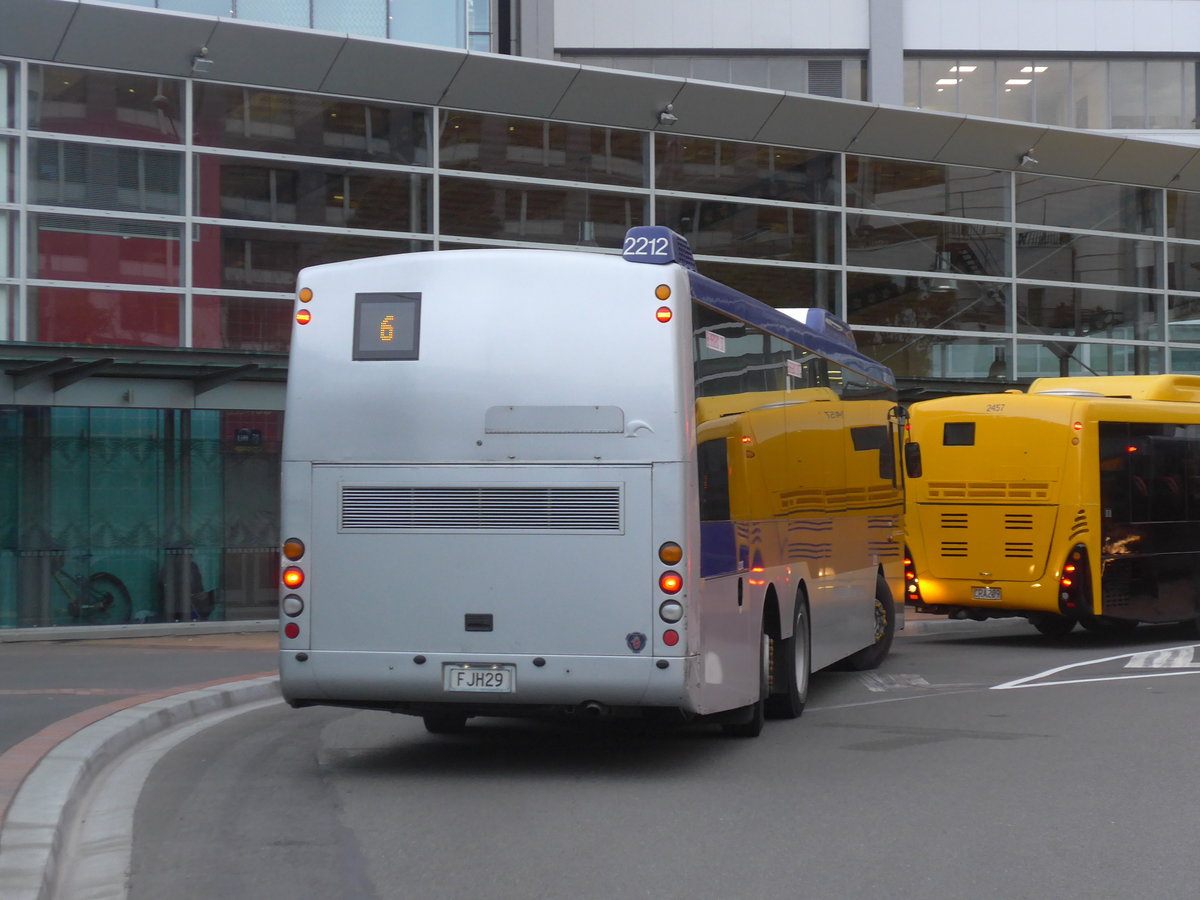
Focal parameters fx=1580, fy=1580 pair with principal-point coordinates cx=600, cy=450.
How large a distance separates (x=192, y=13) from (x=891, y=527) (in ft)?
41.3

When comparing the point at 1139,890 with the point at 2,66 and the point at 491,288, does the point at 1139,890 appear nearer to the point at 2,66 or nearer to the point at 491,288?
the point at 491,288

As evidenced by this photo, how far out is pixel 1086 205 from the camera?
100ft

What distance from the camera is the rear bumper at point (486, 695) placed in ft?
29.7

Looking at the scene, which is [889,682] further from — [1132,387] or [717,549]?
[1132,387]

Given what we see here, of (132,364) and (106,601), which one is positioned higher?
(132,364)

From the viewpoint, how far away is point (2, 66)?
70.9 feet

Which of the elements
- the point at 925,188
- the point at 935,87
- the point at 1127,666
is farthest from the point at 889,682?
the point at 935,87

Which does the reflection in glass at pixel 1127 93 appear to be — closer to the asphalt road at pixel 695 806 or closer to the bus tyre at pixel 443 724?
the asphalt road at pixel 695 806

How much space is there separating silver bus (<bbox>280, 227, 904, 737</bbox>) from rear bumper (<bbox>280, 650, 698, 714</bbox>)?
0.01 meters

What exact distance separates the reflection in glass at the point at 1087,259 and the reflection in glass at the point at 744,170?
4583 millimetres

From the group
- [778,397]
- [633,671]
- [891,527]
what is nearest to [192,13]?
[891,527]

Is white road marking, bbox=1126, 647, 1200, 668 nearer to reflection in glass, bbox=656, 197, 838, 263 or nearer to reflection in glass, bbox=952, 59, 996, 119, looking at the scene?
reflection in glass, bbox=656, 197, 838, 263

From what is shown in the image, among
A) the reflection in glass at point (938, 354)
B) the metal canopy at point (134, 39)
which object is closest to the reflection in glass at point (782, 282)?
the reflection in glass at point (938, 354)

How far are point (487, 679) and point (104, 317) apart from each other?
47.3 feet
